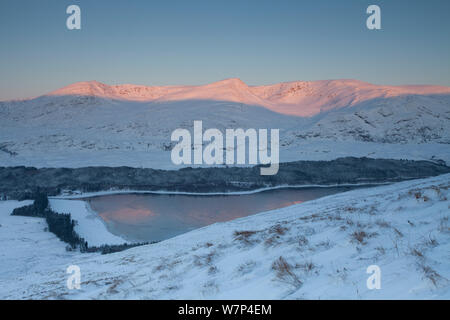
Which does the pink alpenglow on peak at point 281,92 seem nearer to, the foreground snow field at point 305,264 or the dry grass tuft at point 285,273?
the foreground snow field at point 305,264

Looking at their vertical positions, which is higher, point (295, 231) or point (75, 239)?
point (295, 231)

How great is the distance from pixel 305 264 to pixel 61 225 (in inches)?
662

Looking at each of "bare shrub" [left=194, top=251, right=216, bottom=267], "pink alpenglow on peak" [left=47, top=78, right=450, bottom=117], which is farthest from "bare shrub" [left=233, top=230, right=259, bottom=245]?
"pink alpenglow on peak" [left=47, top=78, right=450, bottom=117]

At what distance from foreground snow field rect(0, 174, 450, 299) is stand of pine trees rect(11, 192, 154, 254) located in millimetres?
8547

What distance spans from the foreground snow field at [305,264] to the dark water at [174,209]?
43.8 ft

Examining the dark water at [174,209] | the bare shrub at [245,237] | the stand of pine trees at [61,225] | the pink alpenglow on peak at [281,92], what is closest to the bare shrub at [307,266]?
the bare shrub at [245,237]

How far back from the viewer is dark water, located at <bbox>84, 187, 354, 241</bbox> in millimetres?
19781

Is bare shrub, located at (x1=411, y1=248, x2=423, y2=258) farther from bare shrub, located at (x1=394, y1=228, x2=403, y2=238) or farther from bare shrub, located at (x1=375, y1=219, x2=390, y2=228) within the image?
bare shrub, located at (x1=375, y1=219, x2=390, y2=228)

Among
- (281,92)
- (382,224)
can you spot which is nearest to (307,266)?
(382,224)

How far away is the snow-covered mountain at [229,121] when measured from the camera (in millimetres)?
40312
